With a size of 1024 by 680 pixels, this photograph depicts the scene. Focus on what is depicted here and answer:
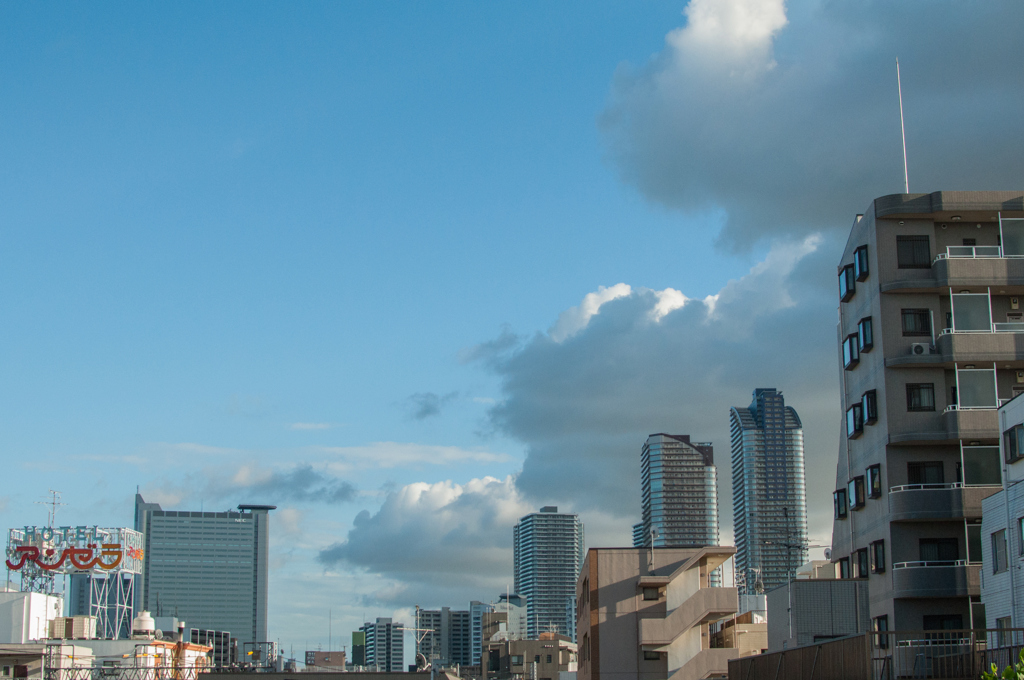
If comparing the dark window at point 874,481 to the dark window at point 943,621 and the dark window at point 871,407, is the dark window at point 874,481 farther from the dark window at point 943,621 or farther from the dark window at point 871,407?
the dark window at point 943,621

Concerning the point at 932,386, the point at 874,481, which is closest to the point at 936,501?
the point at 874,481

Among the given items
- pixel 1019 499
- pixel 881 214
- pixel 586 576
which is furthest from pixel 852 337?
pixel 586 576

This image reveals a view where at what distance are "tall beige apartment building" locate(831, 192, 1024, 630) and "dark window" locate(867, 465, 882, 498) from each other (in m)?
0.05

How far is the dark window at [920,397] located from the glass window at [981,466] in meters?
3.21

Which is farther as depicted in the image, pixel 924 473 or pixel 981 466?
pixel 924 473

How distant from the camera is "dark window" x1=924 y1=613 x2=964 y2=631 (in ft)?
187

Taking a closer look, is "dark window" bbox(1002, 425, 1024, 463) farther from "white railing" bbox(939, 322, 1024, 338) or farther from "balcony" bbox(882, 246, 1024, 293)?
"balcony" bbox(882, 246, 1024, 293)

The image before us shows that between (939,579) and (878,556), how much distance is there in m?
3.75

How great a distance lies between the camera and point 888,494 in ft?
196

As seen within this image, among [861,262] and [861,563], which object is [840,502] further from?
[861,262]

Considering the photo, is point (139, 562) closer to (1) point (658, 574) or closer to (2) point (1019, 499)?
(1) point (658, 574)

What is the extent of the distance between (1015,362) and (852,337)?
9112 mm

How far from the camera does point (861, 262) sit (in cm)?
6400

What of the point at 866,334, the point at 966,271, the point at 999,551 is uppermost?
the point at 966,271
